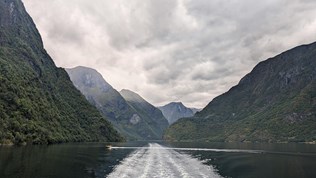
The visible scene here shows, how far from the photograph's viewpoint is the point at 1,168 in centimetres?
6209

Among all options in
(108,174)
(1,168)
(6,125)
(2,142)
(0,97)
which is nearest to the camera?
(1,168)

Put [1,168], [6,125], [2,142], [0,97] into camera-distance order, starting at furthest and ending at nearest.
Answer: [0,97]
[6,125]
[2,142]
[1,168]

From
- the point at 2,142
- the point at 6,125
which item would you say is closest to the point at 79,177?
the point at 2,142

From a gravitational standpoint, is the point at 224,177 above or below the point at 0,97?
below

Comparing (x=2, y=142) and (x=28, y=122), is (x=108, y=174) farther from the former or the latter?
(x=28, y=122)

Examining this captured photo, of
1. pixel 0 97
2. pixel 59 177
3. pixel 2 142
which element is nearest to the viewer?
pixel 59 177

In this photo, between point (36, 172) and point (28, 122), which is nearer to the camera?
point (36, 172)

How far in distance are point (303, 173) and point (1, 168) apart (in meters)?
56.8

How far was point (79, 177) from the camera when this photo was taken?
60.3m

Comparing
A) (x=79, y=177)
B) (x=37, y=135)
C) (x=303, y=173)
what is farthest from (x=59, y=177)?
(x=37, y=135)

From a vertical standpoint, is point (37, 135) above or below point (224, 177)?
above

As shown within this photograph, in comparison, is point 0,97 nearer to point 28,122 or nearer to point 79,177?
point 28,122

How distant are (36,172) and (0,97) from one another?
14691 cm

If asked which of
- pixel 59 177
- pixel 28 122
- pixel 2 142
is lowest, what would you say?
pixel 59 177
